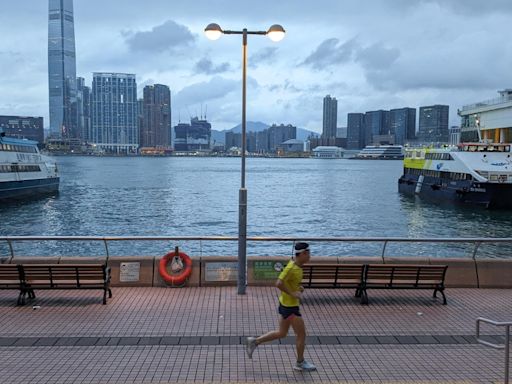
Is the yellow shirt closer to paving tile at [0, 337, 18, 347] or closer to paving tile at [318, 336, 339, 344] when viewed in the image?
paving tile at [318, 336, 339, 344]

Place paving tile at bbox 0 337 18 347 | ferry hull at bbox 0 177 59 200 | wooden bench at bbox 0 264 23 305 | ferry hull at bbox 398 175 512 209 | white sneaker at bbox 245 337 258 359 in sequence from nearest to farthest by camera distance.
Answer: white sneaker at bbox 245 337 258 359
paving tile at bbox 0 337 18 347
wooden bench at bbox 0 264 23 305
ferry hull at bbox 398 175 512 209
ferry hull at bbox 0 177 59 200

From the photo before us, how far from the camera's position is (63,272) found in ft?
35.5

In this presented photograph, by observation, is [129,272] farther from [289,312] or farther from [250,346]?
[289,312]

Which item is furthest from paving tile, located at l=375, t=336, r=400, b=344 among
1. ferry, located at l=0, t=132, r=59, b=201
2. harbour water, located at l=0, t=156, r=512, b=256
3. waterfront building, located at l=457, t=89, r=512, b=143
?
waterfront building, located at l=457, t=89, r=512, b=143

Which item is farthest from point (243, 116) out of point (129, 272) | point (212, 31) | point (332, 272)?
point (129, 272)

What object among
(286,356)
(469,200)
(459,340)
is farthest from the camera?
(469,200)

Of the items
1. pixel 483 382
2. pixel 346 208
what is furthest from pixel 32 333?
→ pixel 346 208

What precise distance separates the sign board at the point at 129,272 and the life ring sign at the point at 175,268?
1.83 ft

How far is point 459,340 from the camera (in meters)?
8.76

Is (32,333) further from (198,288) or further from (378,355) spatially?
(378,355)

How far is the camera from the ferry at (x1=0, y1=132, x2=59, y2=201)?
5950 cm

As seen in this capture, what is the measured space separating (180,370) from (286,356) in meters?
1.70

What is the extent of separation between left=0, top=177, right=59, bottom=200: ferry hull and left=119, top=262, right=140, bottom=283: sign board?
53.3 metres

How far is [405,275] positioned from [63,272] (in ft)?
24.8
